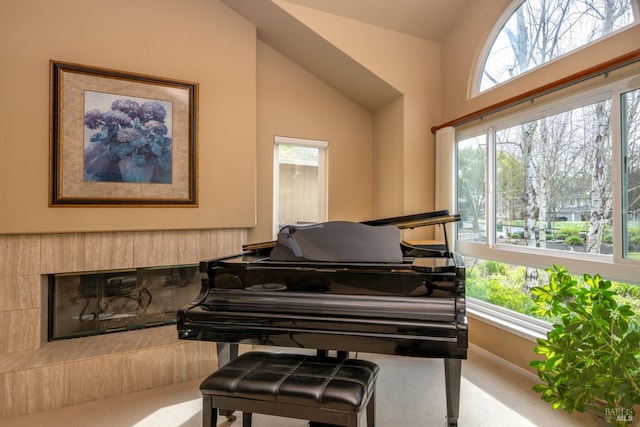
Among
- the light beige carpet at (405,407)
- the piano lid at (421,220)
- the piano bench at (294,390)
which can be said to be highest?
the piano lid at (421,220)

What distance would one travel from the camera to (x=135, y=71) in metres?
2.77

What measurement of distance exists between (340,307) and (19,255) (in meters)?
2.45

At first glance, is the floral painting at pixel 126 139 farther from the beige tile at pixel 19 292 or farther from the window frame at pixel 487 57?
the window frame at pixel 487 57

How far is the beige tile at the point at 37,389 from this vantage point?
2.13 metres

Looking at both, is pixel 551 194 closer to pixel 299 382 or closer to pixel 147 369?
pixel 299 382

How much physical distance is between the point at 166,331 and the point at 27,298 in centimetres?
101

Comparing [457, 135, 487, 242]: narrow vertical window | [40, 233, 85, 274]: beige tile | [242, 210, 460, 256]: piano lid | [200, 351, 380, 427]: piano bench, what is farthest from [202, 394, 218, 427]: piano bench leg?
[457, 135, 487, 242]: narrow vertical window

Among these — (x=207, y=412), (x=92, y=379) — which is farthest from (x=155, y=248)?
(x=207, y=412)

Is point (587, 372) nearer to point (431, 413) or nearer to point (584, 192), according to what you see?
point (431, 413)

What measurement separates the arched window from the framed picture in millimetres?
2710

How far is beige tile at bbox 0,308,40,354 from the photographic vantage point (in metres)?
2.40

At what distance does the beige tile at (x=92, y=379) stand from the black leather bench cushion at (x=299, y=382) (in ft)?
4.41

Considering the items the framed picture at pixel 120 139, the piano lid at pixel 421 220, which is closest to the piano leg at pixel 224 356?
the piano lid at pixel 421 220

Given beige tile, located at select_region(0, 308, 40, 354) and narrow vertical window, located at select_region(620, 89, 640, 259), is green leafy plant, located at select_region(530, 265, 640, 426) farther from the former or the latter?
beige tile, located at select_region(0, 308, 40, 354)
